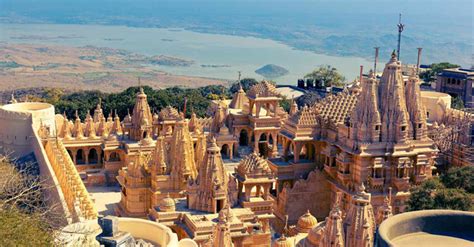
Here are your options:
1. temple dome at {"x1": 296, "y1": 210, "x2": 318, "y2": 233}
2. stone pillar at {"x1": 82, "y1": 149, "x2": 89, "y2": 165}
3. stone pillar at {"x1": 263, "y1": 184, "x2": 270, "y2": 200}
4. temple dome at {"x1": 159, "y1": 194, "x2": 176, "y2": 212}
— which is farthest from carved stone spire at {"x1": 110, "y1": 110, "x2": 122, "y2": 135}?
temple dome at {"x1": 296, "y1": 210, "x2": 318, "y2": 233}

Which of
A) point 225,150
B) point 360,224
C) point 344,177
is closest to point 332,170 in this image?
point 344,177

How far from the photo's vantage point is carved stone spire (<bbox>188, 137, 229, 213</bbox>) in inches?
958

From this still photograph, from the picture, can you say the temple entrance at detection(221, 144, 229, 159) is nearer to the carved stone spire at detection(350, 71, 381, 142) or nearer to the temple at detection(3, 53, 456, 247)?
the temple at detection(3, 53, 456, 247)

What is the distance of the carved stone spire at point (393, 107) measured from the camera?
91.1ft

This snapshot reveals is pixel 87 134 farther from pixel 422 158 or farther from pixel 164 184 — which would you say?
pixel 422 158

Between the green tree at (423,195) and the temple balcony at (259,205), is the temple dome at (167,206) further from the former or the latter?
the green tree at (423,195)

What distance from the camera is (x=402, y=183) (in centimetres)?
2777

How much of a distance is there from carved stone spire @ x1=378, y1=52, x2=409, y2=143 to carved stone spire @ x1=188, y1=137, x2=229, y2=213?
767 cm

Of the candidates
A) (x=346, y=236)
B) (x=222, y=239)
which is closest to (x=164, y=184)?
(x=222, y=239)

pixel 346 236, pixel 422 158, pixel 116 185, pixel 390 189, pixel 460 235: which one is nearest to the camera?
pixel 460 235

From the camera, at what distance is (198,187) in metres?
24.5

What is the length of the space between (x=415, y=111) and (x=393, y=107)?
1.33 metres

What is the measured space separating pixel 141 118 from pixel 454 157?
54.3 ft

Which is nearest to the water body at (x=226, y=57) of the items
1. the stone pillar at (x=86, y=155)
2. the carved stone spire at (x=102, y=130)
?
the carved stone spire at (x=102, y=130)
